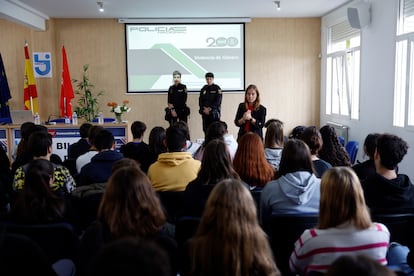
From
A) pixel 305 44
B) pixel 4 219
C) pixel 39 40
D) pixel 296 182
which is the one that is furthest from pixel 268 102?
pixel 4 219

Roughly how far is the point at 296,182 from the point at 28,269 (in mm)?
1638

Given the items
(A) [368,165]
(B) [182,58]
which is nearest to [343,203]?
(A) [368,165]

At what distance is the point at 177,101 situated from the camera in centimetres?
845

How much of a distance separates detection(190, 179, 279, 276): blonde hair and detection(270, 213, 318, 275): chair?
628 mm

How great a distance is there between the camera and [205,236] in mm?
1566

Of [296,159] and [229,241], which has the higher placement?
[296,159]

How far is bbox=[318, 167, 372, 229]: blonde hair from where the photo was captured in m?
1.81

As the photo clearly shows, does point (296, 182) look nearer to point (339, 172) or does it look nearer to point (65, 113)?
point (339, 172)

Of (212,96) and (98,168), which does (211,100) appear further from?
(98,168)

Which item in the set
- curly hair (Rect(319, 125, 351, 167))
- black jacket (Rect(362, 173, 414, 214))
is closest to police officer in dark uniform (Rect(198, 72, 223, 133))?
curly hair (Rect(319, 125, 351, 167))

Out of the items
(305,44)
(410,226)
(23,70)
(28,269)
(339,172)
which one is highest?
(305,44)

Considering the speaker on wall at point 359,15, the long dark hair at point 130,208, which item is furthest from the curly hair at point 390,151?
the speaker on wall at point 359,15

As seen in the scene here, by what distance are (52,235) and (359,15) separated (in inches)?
247

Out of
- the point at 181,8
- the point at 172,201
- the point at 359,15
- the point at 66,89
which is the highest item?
the point at 181,8
